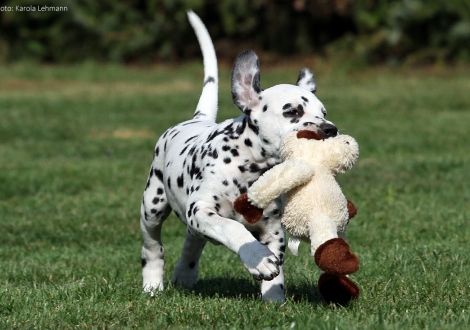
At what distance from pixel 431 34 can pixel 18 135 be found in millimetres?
15886

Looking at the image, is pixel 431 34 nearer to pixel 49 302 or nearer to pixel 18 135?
pixel 18 135

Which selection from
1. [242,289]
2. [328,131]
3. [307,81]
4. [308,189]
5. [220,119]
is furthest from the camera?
[220,119]

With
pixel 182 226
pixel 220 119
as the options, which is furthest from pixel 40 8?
pixel 182 226

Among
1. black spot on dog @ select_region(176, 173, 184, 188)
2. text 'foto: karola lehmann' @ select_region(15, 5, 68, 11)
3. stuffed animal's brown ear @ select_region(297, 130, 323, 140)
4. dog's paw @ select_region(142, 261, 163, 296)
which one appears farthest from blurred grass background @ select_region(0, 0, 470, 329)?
stuffed animal's brown ear @ select_region(297, 130, 323, 140)

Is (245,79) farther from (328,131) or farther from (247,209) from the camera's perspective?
(247,209)

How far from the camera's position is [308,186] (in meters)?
5.01

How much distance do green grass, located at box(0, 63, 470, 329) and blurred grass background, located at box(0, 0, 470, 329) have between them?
25mm

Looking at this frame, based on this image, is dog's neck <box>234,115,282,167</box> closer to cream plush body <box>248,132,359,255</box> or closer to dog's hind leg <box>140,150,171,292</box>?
cream plush body <box>248,132,359,255</box>

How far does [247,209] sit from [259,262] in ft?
1.16

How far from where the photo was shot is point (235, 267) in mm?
7273

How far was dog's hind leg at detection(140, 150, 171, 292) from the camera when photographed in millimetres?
6570

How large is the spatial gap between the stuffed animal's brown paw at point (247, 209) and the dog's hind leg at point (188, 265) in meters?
1.59

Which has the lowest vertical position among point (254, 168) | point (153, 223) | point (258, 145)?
point (153, 223)

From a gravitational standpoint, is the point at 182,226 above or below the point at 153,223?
below
